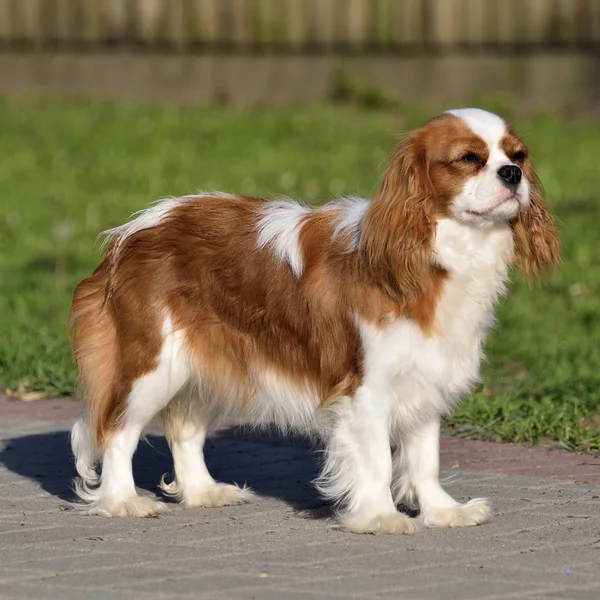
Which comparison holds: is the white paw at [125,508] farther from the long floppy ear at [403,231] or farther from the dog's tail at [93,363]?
the long floppy ear at [403,231]

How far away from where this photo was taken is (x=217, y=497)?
583cm

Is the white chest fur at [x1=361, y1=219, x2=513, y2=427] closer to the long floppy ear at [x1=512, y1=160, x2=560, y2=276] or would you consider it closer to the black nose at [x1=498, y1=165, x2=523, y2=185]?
the long floppy ear at [x1=512, y1=160, x2=560, y2=276]

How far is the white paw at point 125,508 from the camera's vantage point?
558 centimetres

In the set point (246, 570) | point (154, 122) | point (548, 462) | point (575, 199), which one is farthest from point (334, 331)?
point (154, 122)

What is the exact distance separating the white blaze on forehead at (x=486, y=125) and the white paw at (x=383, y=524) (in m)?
1.43

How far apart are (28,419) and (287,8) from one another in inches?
348

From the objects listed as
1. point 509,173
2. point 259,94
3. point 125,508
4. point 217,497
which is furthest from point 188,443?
point 259,94

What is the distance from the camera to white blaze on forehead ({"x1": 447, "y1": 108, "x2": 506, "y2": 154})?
5.17 meters

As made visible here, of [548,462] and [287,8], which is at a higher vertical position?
[287,8]

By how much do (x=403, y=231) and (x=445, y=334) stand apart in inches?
16.9

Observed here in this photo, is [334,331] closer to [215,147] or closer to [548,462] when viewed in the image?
[548,462]

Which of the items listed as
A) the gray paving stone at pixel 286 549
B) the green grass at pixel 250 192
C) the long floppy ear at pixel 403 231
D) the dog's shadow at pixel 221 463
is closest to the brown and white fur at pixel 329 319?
the long floppy ear at pixel 403 231

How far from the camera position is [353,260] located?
534 cm

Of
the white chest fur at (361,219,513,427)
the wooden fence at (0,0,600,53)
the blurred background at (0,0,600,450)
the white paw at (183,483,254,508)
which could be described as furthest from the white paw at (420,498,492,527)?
the wooden fence at (0,0,600,53)
